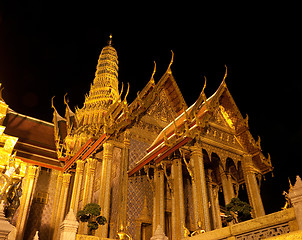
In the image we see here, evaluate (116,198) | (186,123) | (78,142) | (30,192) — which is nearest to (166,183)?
(116,198)

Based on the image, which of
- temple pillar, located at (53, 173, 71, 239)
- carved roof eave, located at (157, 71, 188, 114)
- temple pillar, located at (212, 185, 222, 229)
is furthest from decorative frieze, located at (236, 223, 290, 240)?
temple pillar, located at (53, 173, 71, 239)

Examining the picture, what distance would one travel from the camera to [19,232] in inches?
428

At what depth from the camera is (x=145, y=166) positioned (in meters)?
9.54

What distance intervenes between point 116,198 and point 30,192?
4.86 m

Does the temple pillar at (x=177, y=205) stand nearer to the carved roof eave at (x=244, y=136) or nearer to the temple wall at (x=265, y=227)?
the carved roof eave at (x=244, y=136)

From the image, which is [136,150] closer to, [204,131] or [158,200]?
[158,200]

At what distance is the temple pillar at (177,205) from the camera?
819 centimetres

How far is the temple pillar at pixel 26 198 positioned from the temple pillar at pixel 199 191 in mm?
7247

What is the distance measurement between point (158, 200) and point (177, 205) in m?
1.02

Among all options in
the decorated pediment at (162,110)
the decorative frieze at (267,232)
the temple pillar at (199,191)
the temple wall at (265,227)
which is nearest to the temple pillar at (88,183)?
the decorated pediment at (162,110)

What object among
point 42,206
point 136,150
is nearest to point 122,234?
point 136,150

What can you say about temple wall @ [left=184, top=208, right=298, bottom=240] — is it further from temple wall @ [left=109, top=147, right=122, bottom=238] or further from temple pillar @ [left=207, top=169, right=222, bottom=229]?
temple pillar @ [left=207, top=169, right=222, bottom=229]

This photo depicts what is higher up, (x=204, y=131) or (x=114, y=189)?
(x=204, y=131)

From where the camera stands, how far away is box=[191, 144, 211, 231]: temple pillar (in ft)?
24.8
